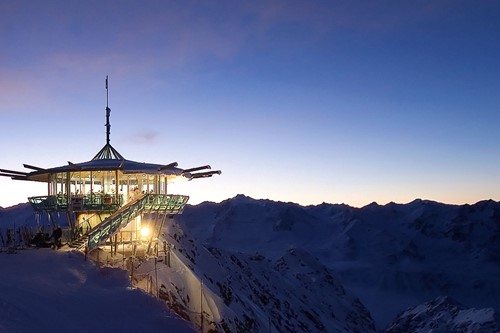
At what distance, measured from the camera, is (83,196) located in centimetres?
3847

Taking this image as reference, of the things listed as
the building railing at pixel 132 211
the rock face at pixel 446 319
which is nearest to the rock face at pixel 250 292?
the building railing at pixel 132 211

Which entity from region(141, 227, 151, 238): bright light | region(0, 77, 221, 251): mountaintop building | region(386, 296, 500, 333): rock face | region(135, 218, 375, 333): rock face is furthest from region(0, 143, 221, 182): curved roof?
region(386, 296, 500, 333): rock face

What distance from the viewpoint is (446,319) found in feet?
429

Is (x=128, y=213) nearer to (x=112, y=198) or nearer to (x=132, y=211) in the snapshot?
(x=132, y=211)

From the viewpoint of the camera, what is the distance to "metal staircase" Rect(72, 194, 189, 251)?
3166 cm

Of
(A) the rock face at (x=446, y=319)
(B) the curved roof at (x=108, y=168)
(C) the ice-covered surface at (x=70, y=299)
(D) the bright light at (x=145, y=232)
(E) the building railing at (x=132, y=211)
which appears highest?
(B) the curved roof at (x=108, y=168)

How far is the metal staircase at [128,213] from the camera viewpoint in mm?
31656

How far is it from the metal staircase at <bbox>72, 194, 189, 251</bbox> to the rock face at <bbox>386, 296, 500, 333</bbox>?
7929cm

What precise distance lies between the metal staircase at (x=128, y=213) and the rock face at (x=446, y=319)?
79.3 meters

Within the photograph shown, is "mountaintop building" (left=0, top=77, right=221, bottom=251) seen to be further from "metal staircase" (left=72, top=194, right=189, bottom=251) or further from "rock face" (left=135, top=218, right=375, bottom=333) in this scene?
"rock face" (left=135, top=218, right=375, bottom=333)

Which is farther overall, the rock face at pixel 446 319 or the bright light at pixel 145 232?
the rock face at pixel 446 319

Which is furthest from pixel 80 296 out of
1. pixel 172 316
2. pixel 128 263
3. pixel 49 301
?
pixel 128 263

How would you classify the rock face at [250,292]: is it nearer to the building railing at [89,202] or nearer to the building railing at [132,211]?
the building railing at [132,211]

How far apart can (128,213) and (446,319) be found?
11403cm
